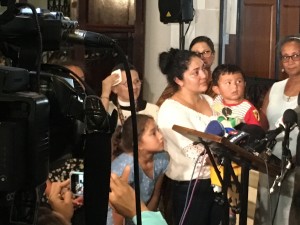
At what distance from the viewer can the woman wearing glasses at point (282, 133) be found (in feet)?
7.95

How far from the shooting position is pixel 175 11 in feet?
12.4

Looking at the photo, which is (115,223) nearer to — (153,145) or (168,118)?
(153,145)

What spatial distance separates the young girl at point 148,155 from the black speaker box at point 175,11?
5.19ft

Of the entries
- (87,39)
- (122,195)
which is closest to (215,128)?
(122,195)

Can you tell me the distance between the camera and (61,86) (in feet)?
2.56

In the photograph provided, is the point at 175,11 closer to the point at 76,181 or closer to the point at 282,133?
the point at 282,133

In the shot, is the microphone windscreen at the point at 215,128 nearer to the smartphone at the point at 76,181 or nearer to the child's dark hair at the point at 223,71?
the child's dark hair at the point at 223,71

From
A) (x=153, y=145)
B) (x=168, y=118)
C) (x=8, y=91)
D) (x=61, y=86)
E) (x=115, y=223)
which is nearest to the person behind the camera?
(x=8, y=91)

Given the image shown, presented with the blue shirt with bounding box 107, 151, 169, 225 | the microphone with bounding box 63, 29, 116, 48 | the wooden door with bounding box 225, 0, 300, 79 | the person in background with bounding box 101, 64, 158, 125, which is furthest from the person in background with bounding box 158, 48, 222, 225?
the wooden door with bounding box 225, 0, 300, 79

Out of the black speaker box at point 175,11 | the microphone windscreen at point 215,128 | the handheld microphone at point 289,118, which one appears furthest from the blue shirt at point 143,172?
the black speaker box at point 175,11

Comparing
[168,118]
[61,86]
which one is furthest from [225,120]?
[61,86]

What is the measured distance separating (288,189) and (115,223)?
3.05ft

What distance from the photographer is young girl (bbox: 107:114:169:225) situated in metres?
2.22

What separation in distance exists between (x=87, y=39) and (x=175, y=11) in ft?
9.92
